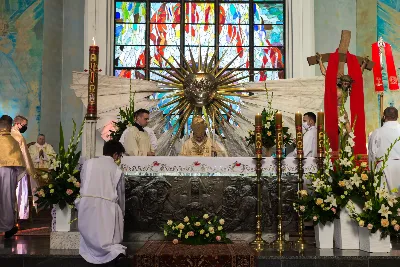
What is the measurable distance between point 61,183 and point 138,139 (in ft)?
8.07

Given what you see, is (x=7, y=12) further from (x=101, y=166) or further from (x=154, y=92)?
(x=101, y=166)

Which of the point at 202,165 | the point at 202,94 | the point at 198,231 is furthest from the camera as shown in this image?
the point at 202,94

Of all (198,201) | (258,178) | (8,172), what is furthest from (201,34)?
(258,178)

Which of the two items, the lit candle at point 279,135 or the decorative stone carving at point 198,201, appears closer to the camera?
the lit candle at point 279,135

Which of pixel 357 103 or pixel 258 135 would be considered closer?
pixel 258 135

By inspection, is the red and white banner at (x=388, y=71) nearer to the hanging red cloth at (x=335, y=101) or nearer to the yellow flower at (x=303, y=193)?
the hanging red cloth at (x=335, y=101)

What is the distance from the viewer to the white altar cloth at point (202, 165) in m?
8.14

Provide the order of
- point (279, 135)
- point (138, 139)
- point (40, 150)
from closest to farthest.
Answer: point (279, 135), point (138, 139), point (40, 150)

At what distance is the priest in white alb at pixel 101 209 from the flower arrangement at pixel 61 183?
516 millimetres

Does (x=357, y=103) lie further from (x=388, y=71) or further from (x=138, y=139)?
(x=138, y=139)

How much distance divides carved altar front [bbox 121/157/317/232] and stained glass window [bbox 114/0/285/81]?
5993 mm

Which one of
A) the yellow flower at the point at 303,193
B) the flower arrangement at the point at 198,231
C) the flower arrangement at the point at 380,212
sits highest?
the yellow flower at the point at 303,193

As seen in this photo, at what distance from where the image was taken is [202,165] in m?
8.20

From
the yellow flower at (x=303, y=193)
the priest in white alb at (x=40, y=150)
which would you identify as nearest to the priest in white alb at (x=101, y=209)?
the yellow flower at (x=303, y=193)
